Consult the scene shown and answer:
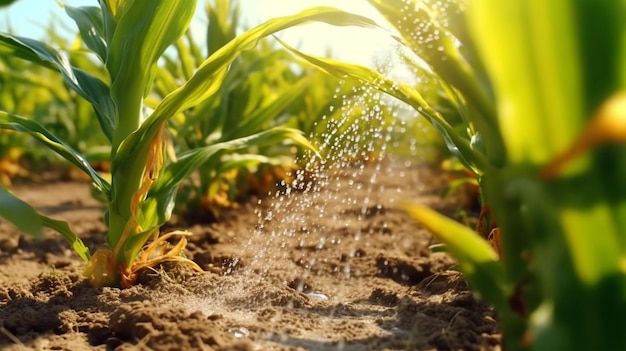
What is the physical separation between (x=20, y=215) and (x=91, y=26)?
904mm

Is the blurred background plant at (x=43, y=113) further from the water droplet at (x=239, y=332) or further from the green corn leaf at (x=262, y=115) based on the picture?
the water droplet at (x=239, y=332)

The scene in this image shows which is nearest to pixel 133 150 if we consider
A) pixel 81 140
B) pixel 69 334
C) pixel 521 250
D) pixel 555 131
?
pixel 69 334

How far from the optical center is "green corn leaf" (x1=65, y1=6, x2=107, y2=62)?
5.96 ft

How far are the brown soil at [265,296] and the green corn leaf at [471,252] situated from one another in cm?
29

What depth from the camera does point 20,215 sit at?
1101 mm

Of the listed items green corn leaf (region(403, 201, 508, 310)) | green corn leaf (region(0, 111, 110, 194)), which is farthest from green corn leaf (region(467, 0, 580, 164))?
green corn leaf (region(0, 111, 110, 194))

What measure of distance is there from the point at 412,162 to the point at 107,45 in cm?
440

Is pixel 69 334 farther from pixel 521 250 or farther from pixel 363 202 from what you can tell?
pixel 363 202

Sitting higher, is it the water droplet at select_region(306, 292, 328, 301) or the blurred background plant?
the blurred background plant

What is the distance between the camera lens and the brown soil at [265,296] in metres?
1.31

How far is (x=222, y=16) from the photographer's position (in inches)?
117

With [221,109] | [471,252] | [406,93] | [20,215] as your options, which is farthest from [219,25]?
[471,252]

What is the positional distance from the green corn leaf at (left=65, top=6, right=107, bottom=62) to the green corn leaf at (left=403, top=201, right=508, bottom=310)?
1183 mm

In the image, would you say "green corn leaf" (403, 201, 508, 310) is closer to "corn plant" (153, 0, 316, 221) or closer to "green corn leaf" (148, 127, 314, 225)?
"green corn leaf" (148, 127, 314, 225)
